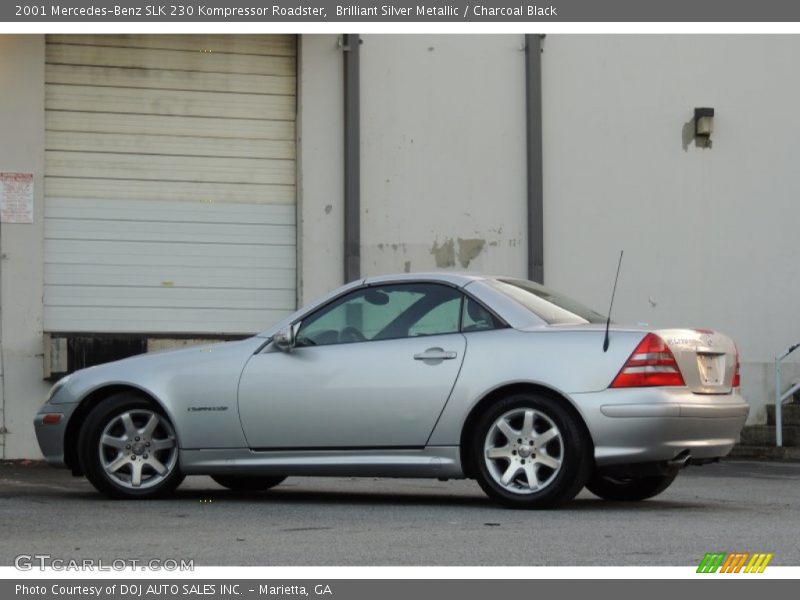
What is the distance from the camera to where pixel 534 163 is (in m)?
17.3

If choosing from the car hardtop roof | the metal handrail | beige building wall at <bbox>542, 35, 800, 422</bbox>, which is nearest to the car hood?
the car hardtop roof

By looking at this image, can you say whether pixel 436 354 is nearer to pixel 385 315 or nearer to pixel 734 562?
pixel 385 315

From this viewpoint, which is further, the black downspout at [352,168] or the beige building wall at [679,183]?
the beige building wall at [679,183]

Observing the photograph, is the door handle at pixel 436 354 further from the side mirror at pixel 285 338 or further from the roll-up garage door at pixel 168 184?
the roll-up garage door at pixel 168 184

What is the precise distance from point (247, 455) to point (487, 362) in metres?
1.65

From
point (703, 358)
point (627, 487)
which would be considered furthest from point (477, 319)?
point (627, 487)

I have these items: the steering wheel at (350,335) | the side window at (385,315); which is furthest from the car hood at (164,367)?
the steering wheel at (350,335)

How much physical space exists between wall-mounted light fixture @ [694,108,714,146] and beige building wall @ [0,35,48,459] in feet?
23.9

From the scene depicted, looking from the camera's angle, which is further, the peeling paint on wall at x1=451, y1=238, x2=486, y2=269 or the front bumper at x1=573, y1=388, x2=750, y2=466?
the peeling paint on wall at x1=451, y1=238, x2=486, y2=269

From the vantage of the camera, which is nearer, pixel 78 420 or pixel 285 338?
pixel 285 338

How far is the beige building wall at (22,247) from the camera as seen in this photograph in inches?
635

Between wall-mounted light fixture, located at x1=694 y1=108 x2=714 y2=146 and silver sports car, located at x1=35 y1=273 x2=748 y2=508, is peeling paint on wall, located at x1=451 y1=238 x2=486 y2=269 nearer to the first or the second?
wall-mounted light fixture, located at x1=694 y1=108 x2=714 y2=146

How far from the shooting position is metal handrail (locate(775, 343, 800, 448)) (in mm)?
16156

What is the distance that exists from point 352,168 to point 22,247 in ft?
11.8
